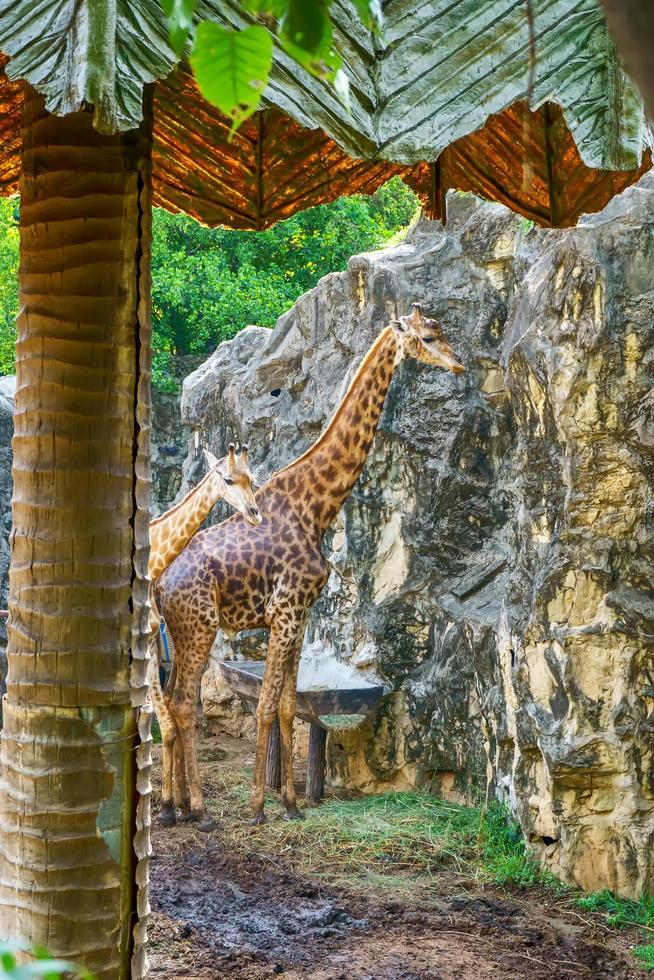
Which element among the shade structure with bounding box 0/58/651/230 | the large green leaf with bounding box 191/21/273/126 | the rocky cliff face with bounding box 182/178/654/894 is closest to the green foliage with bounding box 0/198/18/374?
the rocky cliff face with bounding box 182/178/654/894

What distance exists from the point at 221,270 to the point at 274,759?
9.43 m

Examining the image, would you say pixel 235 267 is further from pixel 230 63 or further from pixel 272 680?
pixel 230 63

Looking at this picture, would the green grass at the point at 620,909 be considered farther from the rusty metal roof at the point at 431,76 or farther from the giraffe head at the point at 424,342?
the rusty metal roof at the point at 431,76

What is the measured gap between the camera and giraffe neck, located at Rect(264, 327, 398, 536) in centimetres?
611

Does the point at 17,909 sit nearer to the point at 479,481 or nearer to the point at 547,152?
the point at 547,152

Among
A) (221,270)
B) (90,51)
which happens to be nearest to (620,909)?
(90,51)

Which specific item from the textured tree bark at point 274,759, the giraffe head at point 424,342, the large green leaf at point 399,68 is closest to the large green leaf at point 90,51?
the large green leaf at point 399,68

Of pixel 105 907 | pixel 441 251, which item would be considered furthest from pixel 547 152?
pixel 441 251

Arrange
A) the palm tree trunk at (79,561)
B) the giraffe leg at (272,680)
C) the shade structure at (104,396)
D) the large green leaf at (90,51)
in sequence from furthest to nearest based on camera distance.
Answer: the giraffe leg at (272,680), the palm tree trunk at (79,561), the shade structure at (104,396), the large green leaf at (90,51)

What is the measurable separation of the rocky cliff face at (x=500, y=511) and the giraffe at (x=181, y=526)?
1226mm

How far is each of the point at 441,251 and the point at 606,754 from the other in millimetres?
3638

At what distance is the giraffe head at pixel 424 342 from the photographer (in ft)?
19.4

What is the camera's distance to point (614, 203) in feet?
16.3

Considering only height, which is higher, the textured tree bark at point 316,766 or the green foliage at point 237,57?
the green foliage at point 237,57
